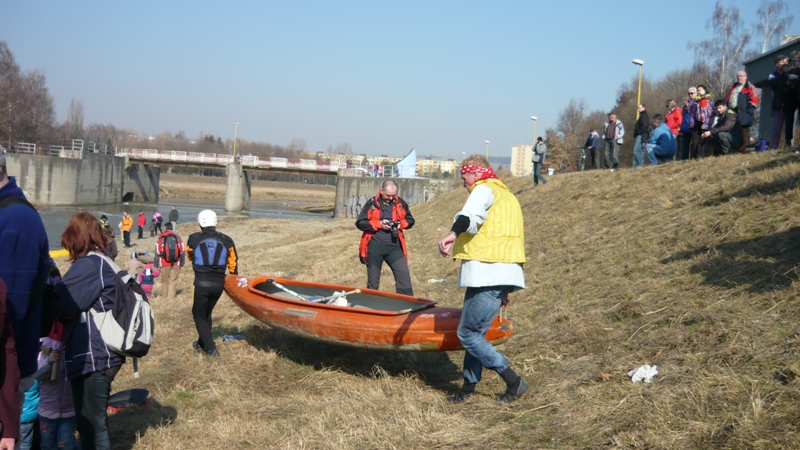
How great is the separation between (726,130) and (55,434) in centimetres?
1310

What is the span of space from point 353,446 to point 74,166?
59.6 m

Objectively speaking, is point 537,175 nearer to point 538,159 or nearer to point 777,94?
point 538,159

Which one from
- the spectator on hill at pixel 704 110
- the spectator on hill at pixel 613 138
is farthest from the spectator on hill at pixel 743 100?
the spectator on hill at pixel 613 138

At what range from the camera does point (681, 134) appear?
16.0m

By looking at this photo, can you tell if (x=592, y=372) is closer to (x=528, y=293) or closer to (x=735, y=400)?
(x=735, y=400)

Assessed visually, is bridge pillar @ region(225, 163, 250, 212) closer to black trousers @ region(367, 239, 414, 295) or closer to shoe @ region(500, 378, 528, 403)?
black trousers @ region(367, 239, 414, 295)

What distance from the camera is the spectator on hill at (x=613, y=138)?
18.4 metres

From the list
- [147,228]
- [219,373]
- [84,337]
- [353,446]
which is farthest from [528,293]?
[147,228]

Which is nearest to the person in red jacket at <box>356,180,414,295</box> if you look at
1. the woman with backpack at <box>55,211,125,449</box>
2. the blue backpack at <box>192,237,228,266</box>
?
the blue backpack at <box>192,237,228,266</box>

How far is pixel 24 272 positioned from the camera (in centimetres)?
317

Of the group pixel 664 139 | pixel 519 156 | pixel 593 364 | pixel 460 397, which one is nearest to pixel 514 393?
pixel 460 397

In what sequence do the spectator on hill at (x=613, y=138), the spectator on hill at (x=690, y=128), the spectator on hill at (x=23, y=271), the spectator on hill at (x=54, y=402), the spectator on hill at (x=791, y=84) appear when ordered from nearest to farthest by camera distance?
the spectator on hill at (x=23, y=271)
the spectator on hill at (x=54, y=402)
the spectator on hill at (x=791, y=84)
the spectator on hill at (x=690, y=128)
the spectator on hill at (x=613, y=138)

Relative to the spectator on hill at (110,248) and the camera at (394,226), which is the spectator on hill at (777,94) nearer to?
the camera at (394,226)

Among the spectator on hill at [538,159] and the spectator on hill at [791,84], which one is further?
the spectator on hill at [538,159]
